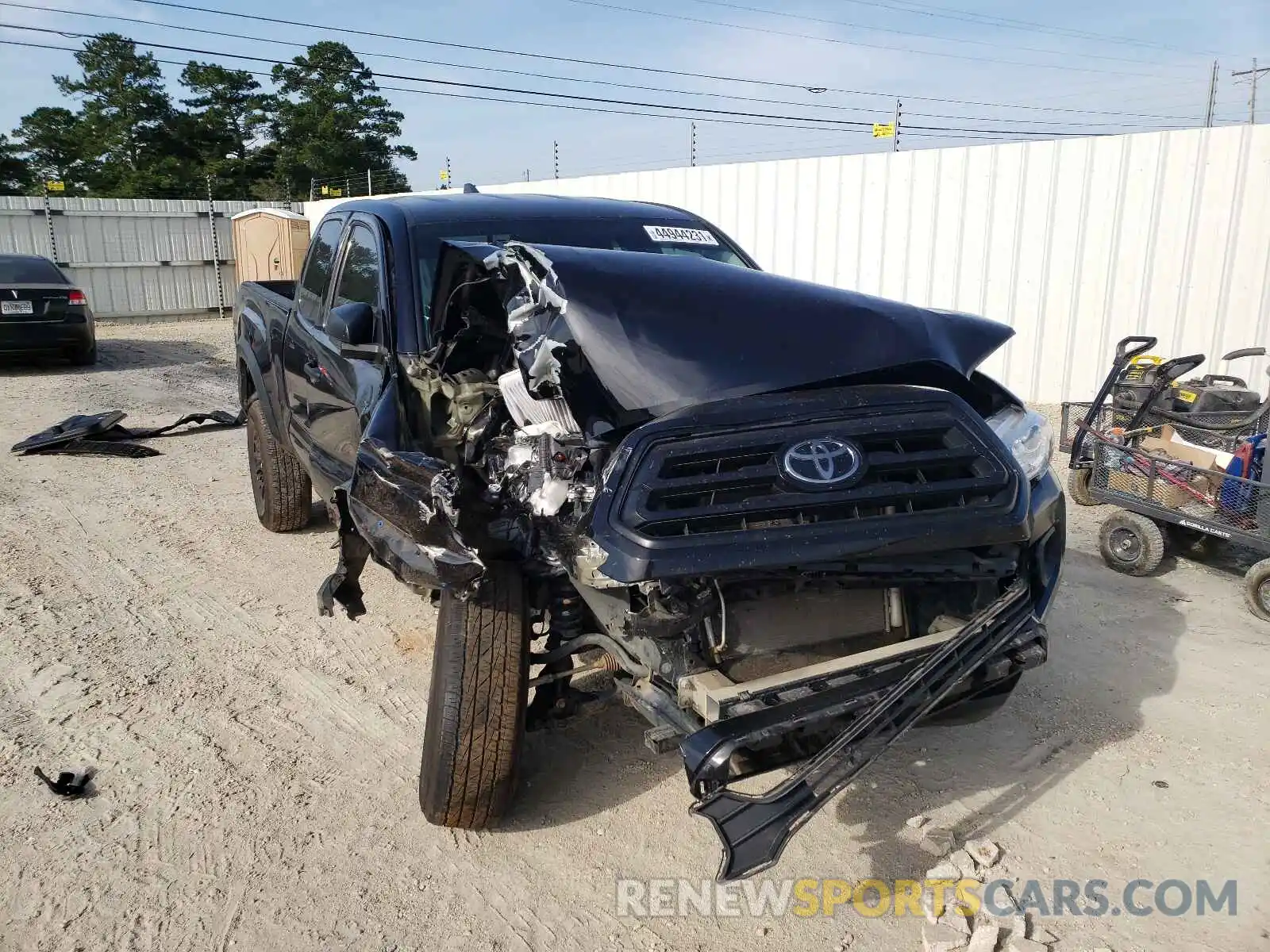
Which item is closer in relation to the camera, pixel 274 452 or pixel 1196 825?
pixel 1196 825

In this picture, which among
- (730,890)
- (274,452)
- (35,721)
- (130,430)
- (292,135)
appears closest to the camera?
(730,890)

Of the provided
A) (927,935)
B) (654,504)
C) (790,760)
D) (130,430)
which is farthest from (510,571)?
(130,430)

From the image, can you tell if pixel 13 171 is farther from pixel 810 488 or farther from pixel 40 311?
pixel 810 488

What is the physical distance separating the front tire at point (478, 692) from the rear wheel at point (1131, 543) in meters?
3.78

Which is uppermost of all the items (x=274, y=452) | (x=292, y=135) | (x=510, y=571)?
(x=292, y=135)

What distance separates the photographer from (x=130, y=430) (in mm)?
8148

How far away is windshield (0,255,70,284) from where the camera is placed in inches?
458

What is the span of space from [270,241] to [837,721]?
1837cm

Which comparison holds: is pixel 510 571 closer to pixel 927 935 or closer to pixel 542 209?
pixel 927 935

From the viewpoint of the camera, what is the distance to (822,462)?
2.35m

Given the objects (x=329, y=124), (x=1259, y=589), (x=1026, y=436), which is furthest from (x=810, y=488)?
(x=329, y=124)

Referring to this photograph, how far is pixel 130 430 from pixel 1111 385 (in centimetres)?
777

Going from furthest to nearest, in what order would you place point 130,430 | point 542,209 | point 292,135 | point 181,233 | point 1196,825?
point 292,135 → point 181,233 → point 130,430 → point 542,209 → point 1196,825


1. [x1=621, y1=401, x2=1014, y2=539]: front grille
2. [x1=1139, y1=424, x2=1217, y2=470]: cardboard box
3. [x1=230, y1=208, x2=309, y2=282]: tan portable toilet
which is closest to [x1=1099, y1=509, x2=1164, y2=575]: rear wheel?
[x1=1139, y1=424, x2=1217, y2=470]: cardboard box
